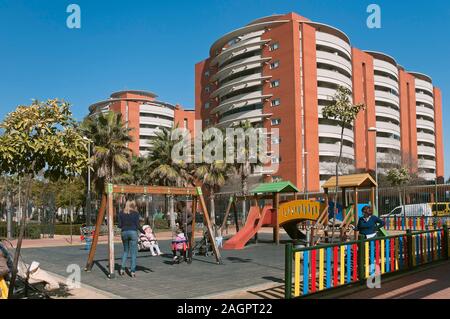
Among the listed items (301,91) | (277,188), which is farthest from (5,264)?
(301,91)

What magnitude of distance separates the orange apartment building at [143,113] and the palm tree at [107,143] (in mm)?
63742

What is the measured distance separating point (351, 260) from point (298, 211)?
38.4 feet

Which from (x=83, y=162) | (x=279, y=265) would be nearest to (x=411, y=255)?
(x=279, y=265)

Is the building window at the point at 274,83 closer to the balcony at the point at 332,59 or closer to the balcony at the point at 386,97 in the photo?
the balcony at the point at 332,59

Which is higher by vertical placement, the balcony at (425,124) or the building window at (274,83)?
the building window at (274,83)

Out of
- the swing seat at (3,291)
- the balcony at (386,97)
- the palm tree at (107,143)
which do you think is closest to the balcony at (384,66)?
the balcony at (386,97)

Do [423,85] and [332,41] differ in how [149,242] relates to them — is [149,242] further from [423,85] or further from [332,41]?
[423,85]

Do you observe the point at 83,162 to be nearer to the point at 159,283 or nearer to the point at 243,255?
the point at 159,283

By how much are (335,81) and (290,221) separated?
2060 inches

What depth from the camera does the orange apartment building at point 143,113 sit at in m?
98.9

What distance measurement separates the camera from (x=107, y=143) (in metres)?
31.7

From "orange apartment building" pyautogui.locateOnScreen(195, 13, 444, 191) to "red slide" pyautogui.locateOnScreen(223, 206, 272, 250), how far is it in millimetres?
38979

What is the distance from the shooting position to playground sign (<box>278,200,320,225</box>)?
65.9ft

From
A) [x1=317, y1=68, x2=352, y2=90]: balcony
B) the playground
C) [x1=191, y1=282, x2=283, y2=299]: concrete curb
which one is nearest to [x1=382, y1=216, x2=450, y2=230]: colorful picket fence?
the playground
